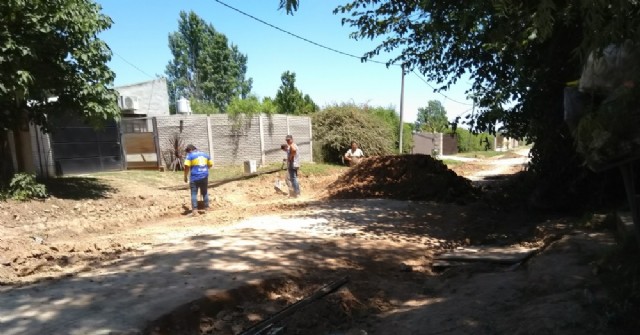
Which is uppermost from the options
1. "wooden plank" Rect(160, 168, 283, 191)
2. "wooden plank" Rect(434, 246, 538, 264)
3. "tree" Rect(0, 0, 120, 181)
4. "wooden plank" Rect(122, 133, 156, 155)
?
"tree" Rect(0, 0, 120, 181)

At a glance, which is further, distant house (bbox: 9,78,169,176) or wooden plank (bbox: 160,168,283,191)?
wooden plank (bbox: 160,168,283,191)

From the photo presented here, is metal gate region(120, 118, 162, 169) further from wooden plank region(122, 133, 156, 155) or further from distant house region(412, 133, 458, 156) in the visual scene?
distant house region(412, 133, 458, 156)

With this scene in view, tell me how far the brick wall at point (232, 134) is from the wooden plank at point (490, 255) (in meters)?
13.7

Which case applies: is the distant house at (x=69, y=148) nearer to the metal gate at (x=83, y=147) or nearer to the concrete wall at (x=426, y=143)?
the metal gate at (x=83, y=147)

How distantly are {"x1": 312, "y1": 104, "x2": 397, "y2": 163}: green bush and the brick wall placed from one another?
2.14 metres

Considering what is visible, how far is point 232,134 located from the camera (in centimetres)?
1917

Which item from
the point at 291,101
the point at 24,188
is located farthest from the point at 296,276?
the point at 291,101

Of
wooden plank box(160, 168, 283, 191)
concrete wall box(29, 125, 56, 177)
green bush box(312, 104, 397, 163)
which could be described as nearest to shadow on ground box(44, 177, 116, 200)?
concrete wall box(29, 125, 56, 177)

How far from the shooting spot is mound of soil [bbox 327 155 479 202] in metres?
11.9

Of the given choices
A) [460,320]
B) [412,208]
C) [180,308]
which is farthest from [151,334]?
[412,208]

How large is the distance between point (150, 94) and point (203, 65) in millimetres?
37567

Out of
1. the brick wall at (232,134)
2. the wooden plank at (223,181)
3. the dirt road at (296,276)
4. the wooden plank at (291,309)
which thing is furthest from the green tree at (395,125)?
the wooden plank at (291,309)

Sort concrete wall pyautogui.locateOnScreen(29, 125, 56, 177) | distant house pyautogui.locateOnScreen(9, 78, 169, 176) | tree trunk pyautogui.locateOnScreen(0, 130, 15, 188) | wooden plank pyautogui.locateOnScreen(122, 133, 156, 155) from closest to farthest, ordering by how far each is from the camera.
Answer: tree trunk pyautogui.locateOnScreen(0, 130, 15, 188) → distant house pyautogui.locateOnScreen(9, 78, 169, 176) → concrete wall pyautogui.locateOnScreen(29, 125, 56, 177) → wooden plank pyautogui.locateOnScreen(122, 133, 156, 155)

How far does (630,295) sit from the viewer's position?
3328 mm
